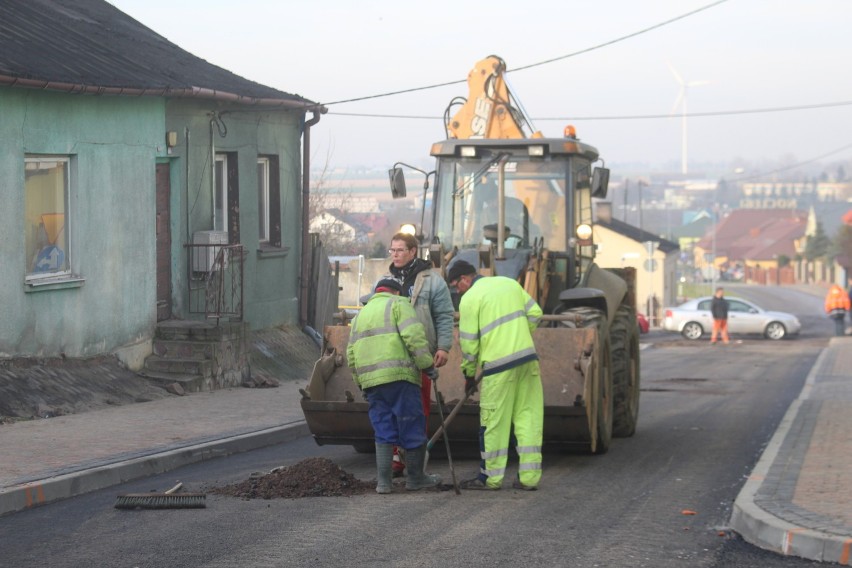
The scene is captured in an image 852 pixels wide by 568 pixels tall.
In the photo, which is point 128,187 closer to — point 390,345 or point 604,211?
point 604,211

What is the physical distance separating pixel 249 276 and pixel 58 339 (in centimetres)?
478

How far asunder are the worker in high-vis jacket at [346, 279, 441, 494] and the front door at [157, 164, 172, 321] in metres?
8.08

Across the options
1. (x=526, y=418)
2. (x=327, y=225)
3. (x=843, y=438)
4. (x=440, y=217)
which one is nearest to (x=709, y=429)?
(x=843, y=438)

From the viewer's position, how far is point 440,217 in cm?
1233

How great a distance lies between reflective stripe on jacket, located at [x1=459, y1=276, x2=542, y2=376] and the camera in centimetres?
910

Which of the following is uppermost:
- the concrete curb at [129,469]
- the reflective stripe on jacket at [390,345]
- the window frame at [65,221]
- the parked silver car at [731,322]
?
the window frame at [65,221]

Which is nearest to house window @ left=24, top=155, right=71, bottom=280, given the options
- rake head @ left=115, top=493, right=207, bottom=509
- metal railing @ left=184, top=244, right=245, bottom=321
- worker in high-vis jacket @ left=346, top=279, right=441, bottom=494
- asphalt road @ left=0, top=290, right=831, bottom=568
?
metal railing @ left=184, top=244, right=245, bottom=321

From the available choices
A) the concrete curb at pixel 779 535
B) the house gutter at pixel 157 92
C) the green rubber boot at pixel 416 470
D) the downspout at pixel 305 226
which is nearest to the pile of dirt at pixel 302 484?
the green rubber boot at pixel 416 470

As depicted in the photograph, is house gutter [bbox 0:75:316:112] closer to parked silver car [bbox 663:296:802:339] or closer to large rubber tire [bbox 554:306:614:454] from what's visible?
large rubber tire [bbox 554:306:614:454]

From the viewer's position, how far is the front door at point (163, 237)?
650 inches

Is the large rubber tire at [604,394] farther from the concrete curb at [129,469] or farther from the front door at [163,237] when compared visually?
the front door at [163,237]

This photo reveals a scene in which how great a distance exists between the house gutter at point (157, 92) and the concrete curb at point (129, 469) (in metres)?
4.13

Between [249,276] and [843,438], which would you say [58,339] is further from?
[843,438]

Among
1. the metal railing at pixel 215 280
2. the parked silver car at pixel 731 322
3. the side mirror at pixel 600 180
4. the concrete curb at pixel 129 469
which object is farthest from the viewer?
the parked silver car at pixel 731 322
